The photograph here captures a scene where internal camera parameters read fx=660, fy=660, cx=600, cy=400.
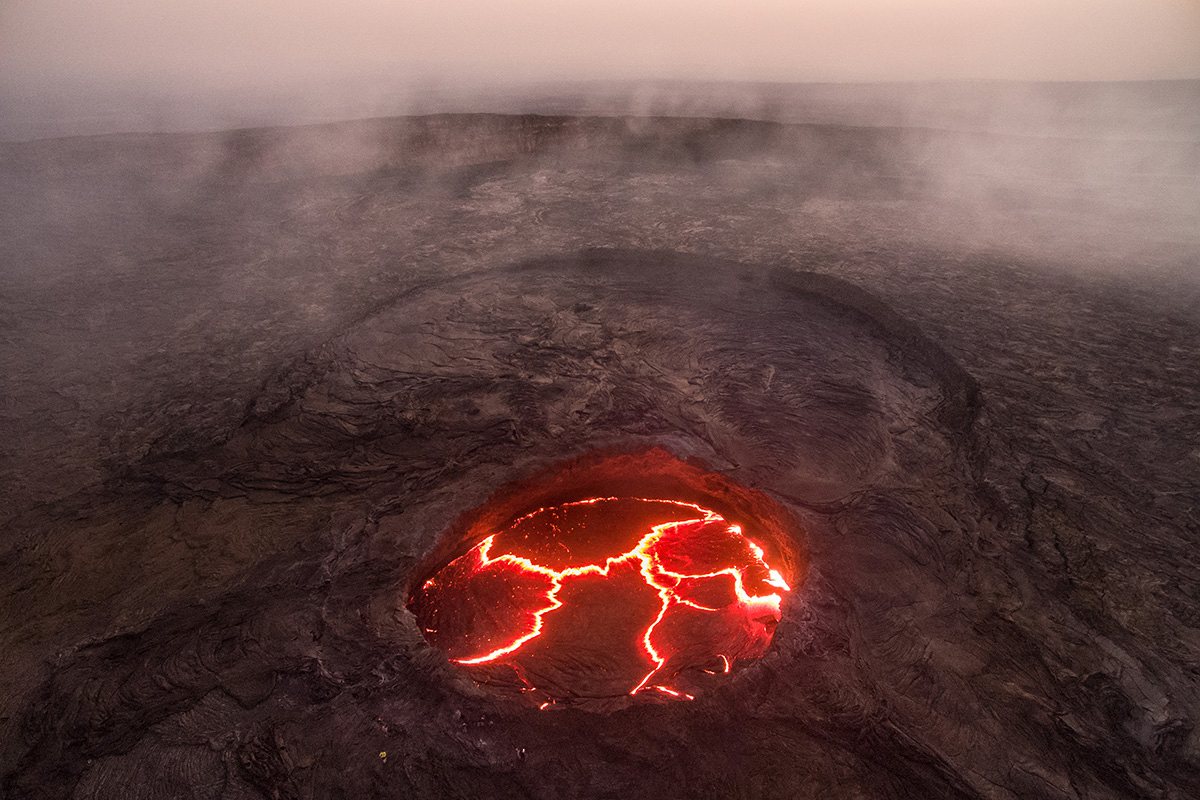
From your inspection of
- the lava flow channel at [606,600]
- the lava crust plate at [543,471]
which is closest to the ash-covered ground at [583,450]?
the lava crust plate at [543,471]

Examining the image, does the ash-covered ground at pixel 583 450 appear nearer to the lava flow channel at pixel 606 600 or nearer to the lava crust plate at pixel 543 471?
the lava crust plate at pixel 543 471

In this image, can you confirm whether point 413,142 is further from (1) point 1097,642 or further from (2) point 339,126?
(1) point 1097,642

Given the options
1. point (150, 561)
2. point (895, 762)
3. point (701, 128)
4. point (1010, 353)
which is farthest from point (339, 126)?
point (895, 762)

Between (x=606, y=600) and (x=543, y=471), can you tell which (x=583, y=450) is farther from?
(x=606, y=600)

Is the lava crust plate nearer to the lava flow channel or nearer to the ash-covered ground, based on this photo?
the ash-covered ground

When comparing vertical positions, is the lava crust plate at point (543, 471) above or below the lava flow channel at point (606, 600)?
above

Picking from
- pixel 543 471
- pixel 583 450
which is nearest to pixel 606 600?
pixel 543 471
